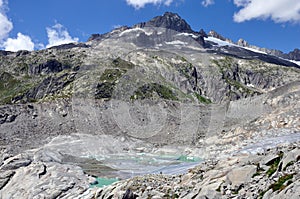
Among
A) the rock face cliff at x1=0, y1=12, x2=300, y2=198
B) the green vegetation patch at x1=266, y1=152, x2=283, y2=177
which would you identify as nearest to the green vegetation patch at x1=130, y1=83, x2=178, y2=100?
the rock face cliff at x1=0, y1=12, x2=300, y2=198

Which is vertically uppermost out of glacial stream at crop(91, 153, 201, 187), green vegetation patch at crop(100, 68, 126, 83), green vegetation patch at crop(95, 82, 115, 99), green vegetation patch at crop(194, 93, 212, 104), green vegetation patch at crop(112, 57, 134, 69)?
green vegetation patch at crop(112, 57, 134, 69)

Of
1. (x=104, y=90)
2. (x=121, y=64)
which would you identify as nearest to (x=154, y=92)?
(x=104, y=90)

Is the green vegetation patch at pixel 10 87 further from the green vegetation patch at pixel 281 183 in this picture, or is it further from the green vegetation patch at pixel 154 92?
the green vegetation patch at pixel 281 183

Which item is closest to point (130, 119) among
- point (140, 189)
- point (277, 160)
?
point (140, 189)

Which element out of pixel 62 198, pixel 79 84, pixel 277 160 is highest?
pixel 79 84

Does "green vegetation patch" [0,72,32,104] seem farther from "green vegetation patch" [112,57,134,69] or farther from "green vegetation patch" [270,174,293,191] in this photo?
"green vegetation patch" [270,174,293,191]

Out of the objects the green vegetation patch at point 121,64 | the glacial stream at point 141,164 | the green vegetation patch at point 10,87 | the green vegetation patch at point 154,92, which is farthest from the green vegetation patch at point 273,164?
the green vegetation patch at point 121,64

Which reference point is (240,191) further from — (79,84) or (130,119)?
(79,84)

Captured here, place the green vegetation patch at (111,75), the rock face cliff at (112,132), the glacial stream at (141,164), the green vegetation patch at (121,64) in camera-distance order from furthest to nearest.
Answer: the green vegetation patch at (121,64)
the green vegetation patch at (111,75)
the glacial stream at (141,164)
the rock face cliff at (112,132)
